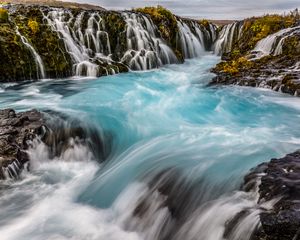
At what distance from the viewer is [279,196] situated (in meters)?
4.46

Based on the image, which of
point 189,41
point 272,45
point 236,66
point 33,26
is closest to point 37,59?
point 33,26

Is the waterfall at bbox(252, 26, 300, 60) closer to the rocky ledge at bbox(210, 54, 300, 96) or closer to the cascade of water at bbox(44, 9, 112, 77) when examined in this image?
the rocky ledge at bbox(210, 54, 300, 96)

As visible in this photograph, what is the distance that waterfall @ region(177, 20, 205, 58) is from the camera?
945 inches

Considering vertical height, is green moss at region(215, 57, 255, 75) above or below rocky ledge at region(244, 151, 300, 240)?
below

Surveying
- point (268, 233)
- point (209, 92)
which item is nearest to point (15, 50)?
point (209, 92)

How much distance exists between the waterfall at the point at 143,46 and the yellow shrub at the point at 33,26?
15.7 feet

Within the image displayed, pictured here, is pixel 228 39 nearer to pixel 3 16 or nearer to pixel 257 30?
pixel 257 30

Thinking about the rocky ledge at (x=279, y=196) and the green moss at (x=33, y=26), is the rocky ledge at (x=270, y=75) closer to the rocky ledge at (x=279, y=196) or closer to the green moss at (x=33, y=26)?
the rocky ledge at (x=279, y=196)

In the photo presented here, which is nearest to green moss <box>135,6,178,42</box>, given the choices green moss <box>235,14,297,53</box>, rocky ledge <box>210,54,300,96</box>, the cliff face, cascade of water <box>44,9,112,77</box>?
the cliff face

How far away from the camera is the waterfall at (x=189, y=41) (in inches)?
945

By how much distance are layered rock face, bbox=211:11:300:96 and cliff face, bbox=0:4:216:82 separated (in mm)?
4434

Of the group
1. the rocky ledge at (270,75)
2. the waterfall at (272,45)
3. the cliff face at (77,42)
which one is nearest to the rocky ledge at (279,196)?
the rocky ledge at (270,75)

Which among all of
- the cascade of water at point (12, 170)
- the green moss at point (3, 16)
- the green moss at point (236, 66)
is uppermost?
the green moss at point (3, 16)

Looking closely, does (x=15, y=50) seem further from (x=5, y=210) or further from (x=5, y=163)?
(x=5, y=210)
